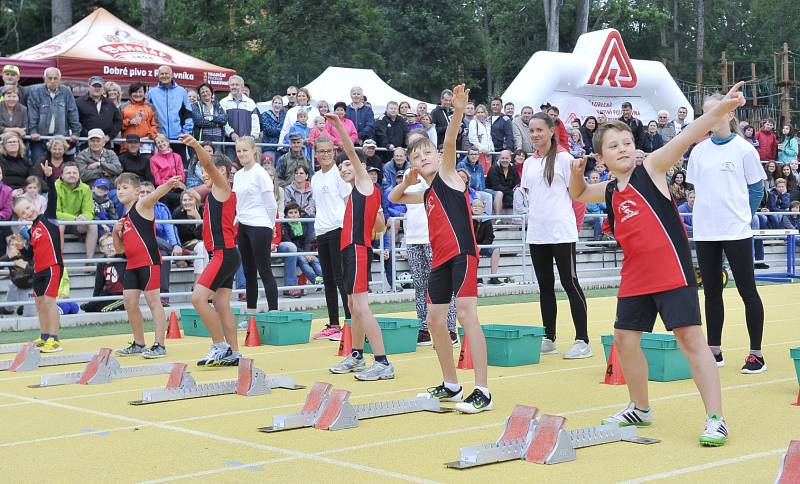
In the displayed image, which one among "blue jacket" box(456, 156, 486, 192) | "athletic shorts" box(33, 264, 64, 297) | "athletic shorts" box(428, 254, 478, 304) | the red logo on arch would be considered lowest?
"athletic shorts" box(33, 264, 64, 297)

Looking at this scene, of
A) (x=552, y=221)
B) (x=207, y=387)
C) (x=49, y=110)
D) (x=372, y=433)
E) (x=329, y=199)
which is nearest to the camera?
(x=372, y=433)

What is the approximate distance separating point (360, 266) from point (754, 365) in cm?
340

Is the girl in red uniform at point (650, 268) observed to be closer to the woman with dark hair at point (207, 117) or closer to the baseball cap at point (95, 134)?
the baseball cap at point (95, 134)

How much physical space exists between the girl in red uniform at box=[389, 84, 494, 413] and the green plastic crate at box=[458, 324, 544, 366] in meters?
1.78

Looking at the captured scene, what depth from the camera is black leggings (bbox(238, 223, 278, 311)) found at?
1135cm

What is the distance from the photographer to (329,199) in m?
11.2

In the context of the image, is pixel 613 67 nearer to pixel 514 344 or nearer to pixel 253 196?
pixel 253 196

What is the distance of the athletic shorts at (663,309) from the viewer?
18.9 feet

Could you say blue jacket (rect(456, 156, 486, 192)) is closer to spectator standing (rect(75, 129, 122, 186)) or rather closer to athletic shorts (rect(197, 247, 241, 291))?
spectator standing (rect(75, 129, 122, 186))

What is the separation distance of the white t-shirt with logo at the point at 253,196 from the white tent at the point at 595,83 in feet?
44.6

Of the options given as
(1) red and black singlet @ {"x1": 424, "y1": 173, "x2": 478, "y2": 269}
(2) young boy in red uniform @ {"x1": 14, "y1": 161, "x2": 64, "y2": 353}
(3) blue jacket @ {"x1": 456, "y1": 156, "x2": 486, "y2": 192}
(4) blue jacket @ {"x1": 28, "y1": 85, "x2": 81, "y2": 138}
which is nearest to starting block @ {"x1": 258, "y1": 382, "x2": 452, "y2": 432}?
(1) red and black singlet @ {"x1": 424, "y1": 173, "x2": 478, "y2": 269}

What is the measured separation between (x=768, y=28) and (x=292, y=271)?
68298 mm

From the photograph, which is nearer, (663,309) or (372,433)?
(663,309)

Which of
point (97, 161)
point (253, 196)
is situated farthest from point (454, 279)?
point (97, 161)
